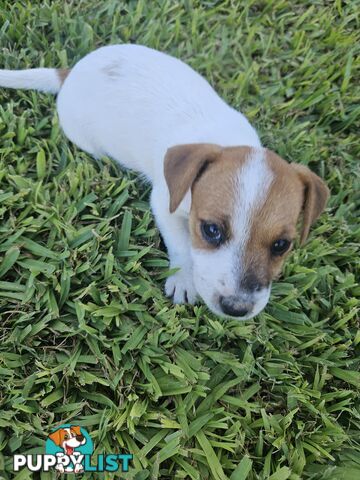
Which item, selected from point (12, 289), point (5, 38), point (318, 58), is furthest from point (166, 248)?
point (318, 58)

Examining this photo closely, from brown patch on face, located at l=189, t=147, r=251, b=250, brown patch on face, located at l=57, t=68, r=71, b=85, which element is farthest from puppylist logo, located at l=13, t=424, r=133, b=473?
brown patch on face, located at l=57, t=68, r=71, b=85

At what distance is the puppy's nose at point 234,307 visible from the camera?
2891 millimetres

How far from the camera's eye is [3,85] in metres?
4.43

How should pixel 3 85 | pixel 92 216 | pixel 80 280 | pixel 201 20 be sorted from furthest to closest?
pixel 201 20
pixel 3 85
pixel 92 216
pixel 80 280

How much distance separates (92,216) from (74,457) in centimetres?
180

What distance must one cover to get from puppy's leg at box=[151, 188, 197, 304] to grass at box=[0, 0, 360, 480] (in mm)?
110

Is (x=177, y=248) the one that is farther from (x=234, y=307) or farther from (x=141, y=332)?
(x=234, y=307)

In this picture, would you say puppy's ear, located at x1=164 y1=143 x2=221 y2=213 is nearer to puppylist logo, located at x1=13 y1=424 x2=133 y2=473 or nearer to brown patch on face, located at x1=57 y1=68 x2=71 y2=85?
puppylist logo, located at x1=13 y1=424 x2=133 y2=473

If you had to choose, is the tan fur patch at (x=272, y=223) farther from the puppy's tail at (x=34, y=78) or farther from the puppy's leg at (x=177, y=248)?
the puppy's tail at (x=34, y=78)

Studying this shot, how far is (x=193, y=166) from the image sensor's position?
3.04m

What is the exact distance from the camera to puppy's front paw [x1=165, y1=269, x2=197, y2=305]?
3.78 m

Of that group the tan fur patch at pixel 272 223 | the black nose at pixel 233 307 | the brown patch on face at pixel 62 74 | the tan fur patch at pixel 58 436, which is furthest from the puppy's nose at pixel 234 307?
the brown patch on face at pixel 62 74

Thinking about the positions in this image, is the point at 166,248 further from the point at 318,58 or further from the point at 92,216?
the point at 318,58

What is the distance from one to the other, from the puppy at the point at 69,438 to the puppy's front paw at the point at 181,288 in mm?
1184
